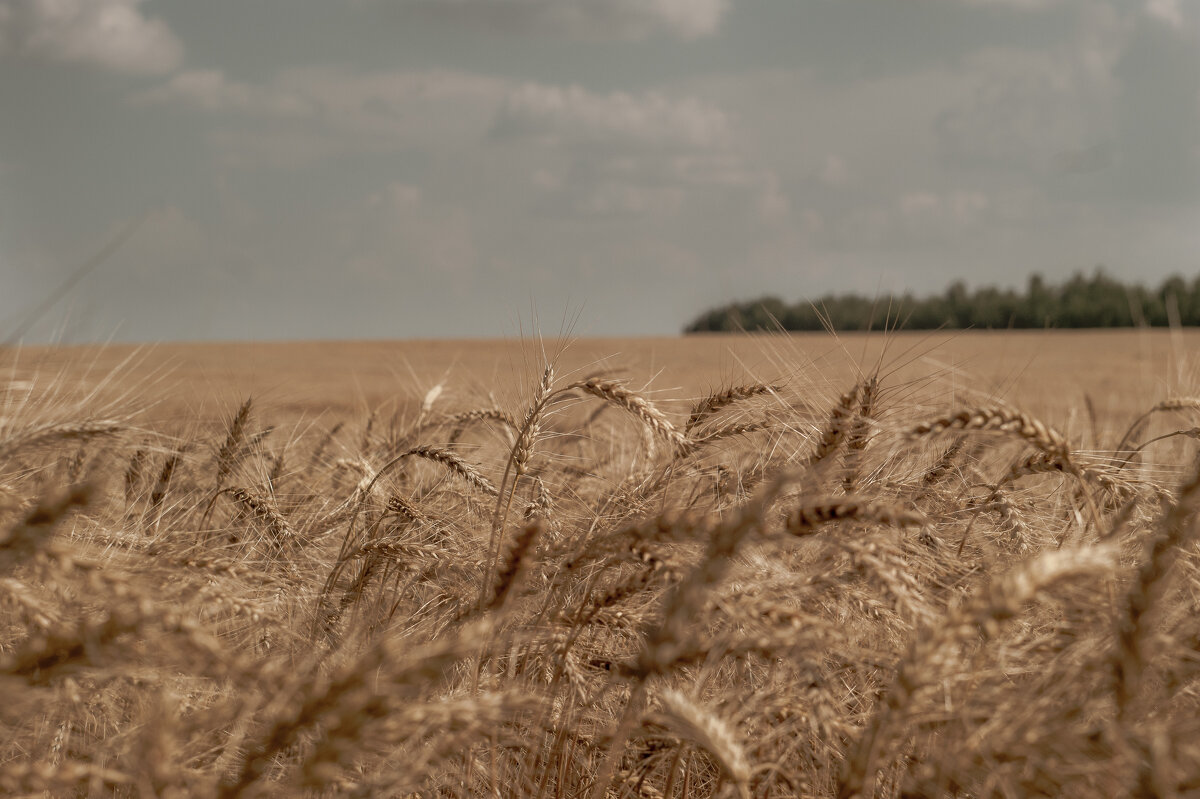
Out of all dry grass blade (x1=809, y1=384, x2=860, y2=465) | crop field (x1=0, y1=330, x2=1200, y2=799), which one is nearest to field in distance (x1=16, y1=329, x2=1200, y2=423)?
crop field (x1=0, y1=330, x2=1200, y2=799)

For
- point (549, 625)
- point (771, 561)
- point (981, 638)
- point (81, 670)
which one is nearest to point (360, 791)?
point (81, 670)

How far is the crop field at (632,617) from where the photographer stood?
111 centimetres

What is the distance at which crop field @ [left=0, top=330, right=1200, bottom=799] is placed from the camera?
111 cm

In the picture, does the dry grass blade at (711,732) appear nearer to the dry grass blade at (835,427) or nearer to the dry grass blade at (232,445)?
Result: the dry grass blade at (835,427)

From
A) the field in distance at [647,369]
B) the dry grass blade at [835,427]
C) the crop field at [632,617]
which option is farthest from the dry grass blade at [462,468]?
the dry grass blade at [835,427]

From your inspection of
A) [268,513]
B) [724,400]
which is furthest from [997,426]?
[268,513]

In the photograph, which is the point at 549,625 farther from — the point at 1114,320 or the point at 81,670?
the point at 1114,320

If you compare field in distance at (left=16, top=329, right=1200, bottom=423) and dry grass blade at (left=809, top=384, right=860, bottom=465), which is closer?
dry grass blade at (left=809, top=384, right=860, bottom=465)

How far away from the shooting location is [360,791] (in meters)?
1.20

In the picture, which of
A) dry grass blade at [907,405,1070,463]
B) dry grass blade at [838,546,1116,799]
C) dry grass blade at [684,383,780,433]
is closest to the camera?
dry grass blade at [838,546,1116,799]

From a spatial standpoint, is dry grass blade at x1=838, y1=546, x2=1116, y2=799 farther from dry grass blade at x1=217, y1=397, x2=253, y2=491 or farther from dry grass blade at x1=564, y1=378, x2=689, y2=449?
dry grass blade at x1=217, y1=397, x2=253, y2=491

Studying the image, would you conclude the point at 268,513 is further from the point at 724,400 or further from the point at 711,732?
the point at 711,732

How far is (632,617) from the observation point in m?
1.67

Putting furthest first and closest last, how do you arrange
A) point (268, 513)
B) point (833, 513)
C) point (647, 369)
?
point (647, 369) < point (268, 513) < point (833, 513)
